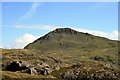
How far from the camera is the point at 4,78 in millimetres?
196875

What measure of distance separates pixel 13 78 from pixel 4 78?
6.50 meters

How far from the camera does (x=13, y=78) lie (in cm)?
19800
